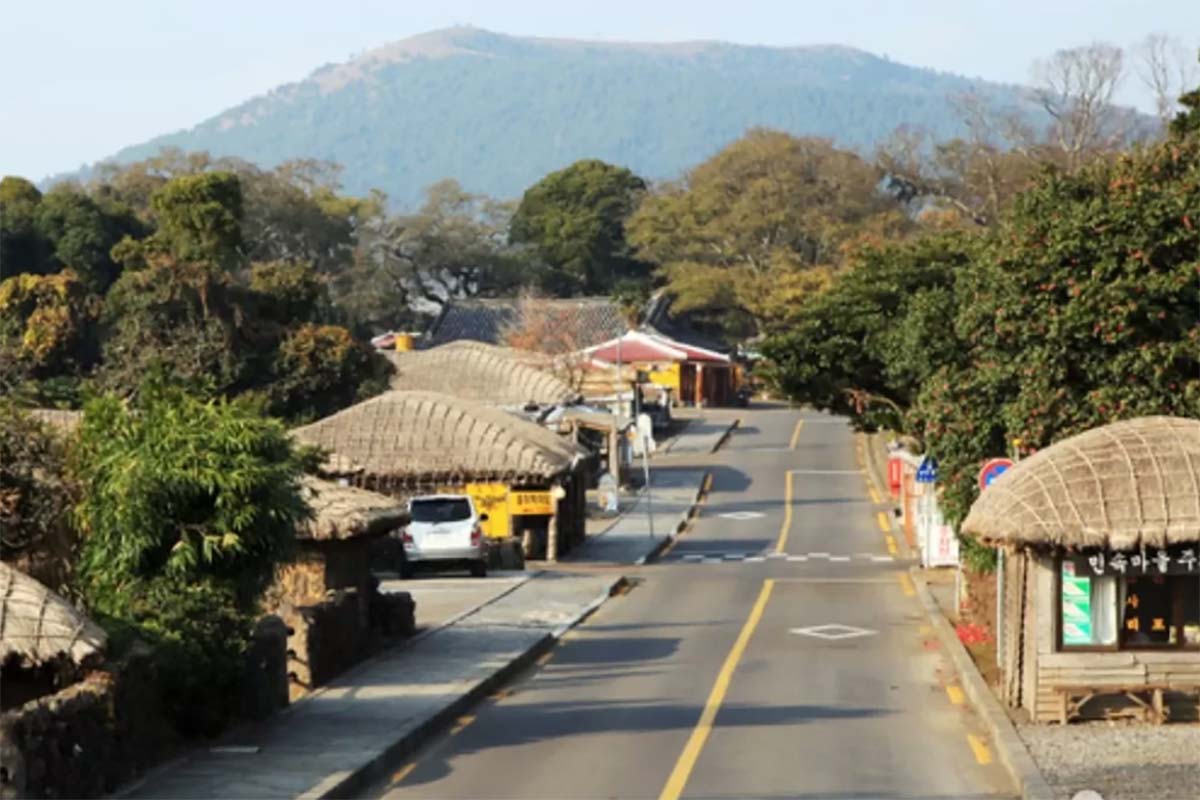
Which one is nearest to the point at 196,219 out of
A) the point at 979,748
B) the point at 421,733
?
the point at 421,733

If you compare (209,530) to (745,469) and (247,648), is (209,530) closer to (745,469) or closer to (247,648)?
(247,648)

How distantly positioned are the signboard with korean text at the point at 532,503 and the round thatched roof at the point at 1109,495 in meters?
30.5

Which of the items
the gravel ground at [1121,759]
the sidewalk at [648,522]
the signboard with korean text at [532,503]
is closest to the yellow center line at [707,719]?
the gravel ground at [1121,759]

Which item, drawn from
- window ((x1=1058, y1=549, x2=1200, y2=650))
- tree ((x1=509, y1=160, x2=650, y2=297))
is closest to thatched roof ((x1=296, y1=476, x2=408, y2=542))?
window ((x1=1058, y1=549, x2=1200, y2=650))

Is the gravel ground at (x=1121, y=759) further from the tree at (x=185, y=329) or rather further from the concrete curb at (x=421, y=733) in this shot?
the tree at (x=185, y=329)

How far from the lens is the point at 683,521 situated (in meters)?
64.6

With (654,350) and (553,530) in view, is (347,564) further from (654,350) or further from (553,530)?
(654,350)

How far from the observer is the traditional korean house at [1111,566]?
71.5 ft

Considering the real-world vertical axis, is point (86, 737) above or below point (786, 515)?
above

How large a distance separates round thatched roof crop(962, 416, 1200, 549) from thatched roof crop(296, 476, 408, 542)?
1091cm

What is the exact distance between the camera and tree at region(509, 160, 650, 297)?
13150cm

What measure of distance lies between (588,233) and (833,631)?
97.0 metres

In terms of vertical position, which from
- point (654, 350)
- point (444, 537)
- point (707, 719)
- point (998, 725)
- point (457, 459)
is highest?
point (654, 350)

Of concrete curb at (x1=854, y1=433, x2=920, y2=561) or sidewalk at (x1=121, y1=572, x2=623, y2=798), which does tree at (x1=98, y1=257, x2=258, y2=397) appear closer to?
concrete curb at (x1=854, y1=433, x2=920, y2=561)
